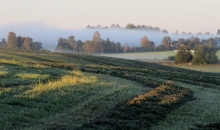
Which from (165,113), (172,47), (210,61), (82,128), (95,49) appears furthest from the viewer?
(172,47)

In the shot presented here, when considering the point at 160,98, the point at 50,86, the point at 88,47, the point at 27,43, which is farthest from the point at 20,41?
the point at 160,98

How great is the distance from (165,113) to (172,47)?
13049cm

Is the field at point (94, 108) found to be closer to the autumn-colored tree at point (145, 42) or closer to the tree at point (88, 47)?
the tree at point (88, 47)

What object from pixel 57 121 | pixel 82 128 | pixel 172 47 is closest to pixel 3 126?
pixel 57 121

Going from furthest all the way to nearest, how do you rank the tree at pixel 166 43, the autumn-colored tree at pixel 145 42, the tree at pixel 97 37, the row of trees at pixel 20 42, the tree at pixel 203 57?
the autumn-colored tree at pixel 145 42 → the tree at pixel 97 37 → the tree at pixel 166 43 → the row of trees at pixel 20 42 → the tree at pixel 203 57

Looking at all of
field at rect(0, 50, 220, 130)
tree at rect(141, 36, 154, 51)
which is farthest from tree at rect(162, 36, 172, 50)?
field at rect(0, 50, 220, 130)

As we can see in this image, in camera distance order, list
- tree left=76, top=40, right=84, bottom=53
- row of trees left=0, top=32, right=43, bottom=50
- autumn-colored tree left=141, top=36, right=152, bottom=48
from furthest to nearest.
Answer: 1. autumn-colored tree left=141, top=36, right=152, bottom=48
2. tree left=76, top=40, right=84, bottom=53
3. row of trees left=0, top=32, right=43, bottom=50

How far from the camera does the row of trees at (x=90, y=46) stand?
131 m

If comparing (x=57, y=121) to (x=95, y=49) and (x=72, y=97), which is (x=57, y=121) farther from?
(x=95, y=49)

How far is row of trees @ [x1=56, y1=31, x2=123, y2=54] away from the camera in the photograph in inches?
5148

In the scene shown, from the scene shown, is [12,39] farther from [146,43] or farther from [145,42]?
[145,42]

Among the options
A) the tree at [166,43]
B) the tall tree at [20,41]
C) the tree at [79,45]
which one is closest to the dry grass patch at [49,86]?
the tall tree at [20,41]

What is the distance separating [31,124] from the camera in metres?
11.1

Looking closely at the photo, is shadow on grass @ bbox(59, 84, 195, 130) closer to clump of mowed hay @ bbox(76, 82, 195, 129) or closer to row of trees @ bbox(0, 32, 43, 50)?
clump of mowed hay @ bbox(76, 82, 195, 129)
